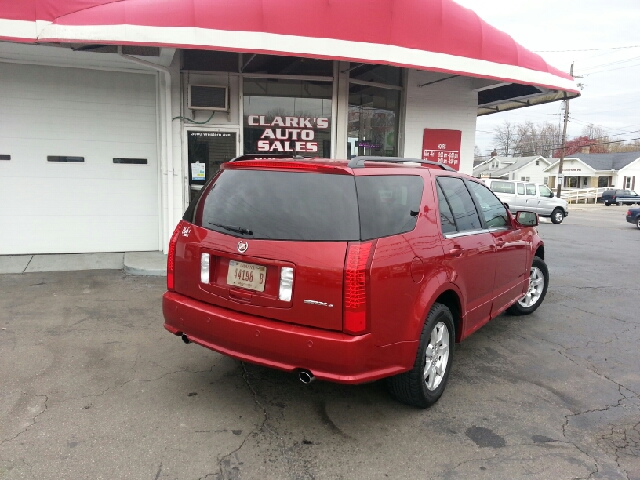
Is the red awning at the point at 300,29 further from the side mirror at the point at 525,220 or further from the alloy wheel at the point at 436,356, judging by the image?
the alloy wheel at the point at 436,356

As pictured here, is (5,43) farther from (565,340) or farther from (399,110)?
(565,340)

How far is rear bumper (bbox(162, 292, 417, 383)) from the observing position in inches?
113

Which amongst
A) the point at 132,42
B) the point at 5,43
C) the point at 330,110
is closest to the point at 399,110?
the point at 330,110

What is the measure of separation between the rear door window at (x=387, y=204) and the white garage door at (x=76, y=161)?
6.34 meters

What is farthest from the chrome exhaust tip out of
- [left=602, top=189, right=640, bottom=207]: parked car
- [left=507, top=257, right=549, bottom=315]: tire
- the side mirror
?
[left=602, top=189, right=640, bottom=207]: parked car

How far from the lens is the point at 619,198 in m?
46.4

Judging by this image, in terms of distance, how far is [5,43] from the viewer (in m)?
7.22

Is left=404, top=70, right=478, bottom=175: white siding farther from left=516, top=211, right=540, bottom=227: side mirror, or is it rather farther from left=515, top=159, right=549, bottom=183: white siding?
left=515, top=159, right=549, bottom=183: white siding

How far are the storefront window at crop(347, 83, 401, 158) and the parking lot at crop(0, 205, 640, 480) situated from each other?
5237 millimetres

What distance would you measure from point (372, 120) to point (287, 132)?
6.04ft

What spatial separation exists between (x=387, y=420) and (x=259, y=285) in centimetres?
131

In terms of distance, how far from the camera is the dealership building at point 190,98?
7.22m

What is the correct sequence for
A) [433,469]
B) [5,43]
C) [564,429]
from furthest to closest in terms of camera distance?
[5,43]
[564,429]
[433,469]


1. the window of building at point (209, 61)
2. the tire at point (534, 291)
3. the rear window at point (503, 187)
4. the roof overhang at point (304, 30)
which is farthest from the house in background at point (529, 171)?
the tire at point (534, 291)
